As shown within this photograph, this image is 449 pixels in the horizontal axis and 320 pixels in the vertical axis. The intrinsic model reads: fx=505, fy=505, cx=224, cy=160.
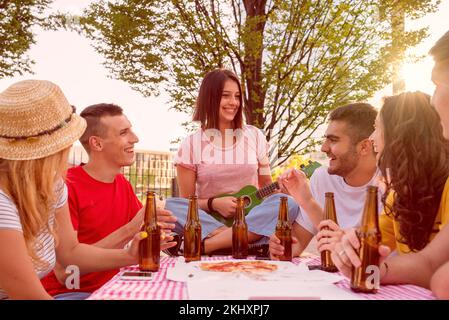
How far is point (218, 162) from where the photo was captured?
413 cm

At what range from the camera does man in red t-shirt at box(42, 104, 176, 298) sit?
266 cm

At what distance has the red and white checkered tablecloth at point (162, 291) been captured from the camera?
4.76 feet

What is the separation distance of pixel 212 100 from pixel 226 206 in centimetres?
109

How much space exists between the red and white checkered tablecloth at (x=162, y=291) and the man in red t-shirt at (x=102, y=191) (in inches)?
34.5

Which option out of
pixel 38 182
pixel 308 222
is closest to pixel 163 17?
pixel 308 222

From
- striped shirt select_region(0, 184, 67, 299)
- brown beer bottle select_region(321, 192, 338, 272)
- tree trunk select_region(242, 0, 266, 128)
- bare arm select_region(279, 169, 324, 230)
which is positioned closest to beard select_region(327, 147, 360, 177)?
bare arm select_region(279, 169, 324, 230)

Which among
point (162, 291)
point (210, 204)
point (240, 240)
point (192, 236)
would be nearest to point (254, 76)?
point (210, 204)

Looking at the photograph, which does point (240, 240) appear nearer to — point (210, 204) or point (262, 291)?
point (262, 291)

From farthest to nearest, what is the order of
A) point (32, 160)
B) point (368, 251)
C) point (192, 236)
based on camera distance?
point (192, 236) → point (32, 160) → point (368, 251)

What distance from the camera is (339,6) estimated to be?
26.8ft

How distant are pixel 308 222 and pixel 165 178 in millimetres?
10436

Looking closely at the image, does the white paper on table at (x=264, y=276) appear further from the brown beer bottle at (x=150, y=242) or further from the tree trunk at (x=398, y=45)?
the tree trunk at (x=398, y=45)

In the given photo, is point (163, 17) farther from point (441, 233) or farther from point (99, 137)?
point (441, 233)

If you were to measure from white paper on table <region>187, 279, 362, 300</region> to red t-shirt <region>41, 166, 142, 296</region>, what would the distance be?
1.39 m
